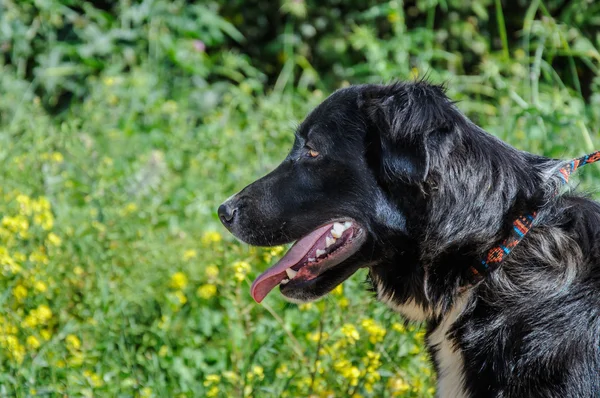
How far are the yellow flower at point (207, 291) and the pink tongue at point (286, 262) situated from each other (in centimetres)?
102

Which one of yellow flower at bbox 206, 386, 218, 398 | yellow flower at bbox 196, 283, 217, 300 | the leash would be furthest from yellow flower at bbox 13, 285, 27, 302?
the leash

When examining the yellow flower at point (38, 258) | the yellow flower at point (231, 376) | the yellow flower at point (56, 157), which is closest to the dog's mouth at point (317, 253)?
the yellow flower at point (231, 376)

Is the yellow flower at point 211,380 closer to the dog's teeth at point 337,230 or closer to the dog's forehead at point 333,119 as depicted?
the dog's teeth at point 337,230

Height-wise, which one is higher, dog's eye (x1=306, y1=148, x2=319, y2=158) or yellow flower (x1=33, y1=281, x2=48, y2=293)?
dog's eye (x1=306, y1=148, x2=319, y2=158)

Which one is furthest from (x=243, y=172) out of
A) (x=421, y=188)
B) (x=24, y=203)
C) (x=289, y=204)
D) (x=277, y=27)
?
(x=277, y=27)

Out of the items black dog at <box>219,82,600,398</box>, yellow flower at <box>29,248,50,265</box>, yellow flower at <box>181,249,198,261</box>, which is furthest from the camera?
yellow flower at <box>181,249,198,261</box>

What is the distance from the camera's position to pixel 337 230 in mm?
2584

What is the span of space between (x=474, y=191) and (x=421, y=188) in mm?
157

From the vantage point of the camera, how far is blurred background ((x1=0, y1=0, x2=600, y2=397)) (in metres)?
3.15

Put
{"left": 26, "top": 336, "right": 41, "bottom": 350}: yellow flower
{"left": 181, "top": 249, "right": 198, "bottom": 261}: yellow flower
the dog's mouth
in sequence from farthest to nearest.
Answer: {"left": 181, "top": 249, "right": 198, "bottom": 261}: yellow flower
{"left": 26, "top": 336, "right": 41, "bottom": 350}: yellow flower
the dog's mouth

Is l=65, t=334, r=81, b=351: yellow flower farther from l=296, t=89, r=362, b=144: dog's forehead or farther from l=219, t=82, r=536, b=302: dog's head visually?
l=296, t=89, r=362, b=144: dog's forehead

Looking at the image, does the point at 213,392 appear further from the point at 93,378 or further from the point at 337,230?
the point at 337,230

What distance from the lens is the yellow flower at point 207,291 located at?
3.73 m


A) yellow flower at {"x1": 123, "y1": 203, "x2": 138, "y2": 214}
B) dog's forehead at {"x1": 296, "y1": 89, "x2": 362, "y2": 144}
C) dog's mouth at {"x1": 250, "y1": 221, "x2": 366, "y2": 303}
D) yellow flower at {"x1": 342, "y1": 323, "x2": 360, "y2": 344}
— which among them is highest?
dog's forehead at {"x1": 296, "y1": 89, "x2": 362, "y2": 144}
